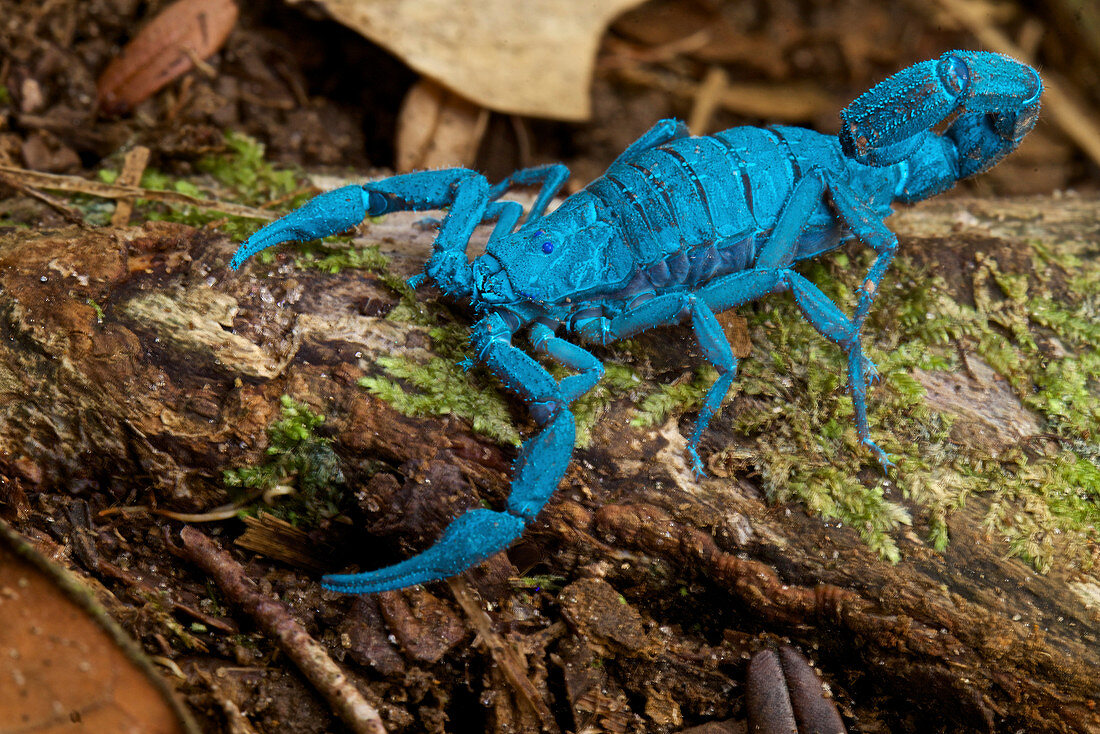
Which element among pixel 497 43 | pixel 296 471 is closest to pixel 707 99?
pixel 497 43

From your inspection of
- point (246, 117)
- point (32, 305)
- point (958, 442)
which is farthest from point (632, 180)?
point (246, 117)

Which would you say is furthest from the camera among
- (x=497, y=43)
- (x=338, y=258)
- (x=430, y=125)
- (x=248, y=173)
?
(x=430, y=125)

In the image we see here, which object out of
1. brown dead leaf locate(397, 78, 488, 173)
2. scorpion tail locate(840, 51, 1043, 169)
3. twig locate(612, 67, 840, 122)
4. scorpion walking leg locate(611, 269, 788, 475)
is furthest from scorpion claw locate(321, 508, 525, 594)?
twig locate(612, 67, 840, 122)

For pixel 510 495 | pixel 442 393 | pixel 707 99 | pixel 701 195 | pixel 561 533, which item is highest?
pixel 707 99

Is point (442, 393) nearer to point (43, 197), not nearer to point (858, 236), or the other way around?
point (858, 236)

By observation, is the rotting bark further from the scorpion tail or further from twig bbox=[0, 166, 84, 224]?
the scorpion tail

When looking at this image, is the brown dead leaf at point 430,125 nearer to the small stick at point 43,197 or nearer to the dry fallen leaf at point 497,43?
the dry fallen leaf at point 497,43

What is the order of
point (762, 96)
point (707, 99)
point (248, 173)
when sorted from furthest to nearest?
point (762, 96) < point (707, 99) < point (248, 173)
